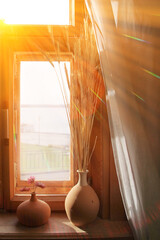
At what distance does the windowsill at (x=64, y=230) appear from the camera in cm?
135

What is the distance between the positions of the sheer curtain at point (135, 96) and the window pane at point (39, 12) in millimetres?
459

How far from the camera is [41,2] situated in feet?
5.48

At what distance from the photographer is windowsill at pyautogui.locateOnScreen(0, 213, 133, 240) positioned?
135cm

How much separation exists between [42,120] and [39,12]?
2.38ft

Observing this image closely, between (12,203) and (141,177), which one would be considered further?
(12,203)

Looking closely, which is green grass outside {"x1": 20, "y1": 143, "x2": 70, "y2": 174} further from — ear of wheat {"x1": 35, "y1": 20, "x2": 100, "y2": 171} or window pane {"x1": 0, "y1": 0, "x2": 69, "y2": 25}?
window pane {"x1": 0, "y1": 0, "x2": 69, "y2": 25}

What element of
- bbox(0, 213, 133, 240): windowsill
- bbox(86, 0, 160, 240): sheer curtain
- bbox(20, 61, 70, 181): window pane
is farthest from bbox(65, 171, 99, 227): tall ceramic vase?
bbox(20, 61, 70, 181): window pane

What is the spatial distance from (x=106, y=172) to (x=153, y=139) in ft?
1.47

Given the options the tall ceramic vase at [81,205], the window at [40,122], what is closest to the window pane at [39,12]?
the window at [40,122]

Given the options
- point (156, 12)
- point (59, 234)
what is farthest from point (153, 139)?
point (59, 234)

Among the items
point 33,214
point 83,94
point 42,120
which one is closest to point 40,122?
point 42,120

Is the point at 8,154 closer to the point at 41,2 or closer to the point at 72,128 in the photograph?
the point at 72,128

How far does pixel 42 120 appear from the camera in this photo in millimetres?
1679

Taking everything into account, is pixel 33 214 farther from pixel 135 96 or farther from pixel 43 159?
pixel 135 96
